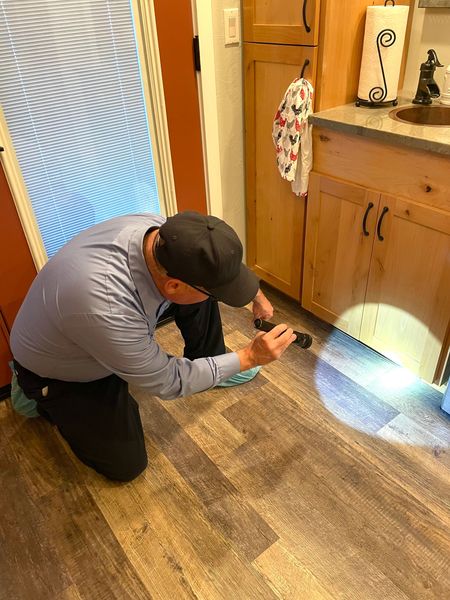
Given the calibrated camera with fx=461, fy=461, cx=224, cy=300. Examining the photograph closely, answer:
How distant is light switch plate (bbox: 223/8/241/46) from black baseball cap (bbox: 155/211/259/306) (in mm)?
1167

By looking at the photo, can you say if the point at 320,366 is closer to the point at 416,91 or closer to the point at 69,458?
the point at 69,458

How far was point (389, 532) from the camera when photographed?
133 cm

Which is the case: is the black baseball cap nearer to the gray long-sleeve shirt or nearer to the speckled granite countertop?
the gray long-sleeve shirt

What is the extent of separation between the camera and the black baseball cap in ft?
3.25

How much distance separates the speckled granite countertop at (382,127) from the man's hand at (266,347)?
687mm

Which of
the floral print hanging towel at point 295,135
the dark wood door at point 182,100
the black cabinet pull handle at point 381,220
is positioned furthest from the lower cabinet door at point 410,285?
the dark wood door at point 182,100

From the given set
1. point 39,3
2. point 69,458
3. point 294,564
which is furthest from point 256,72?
point 294,564

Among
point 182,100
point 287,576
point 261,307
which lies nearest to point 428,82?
point 182,100

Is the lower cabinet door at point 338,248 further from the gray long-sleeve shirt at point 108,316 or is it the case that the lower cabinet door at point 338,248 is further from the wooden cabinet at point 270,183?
the gray long-sleeve shirt at point 108,316

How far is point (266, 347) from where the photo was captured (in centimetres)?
125

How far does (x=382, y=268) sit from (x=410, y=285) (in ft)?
0.39

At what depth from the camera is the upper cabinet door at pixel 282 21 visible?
1.56 metres

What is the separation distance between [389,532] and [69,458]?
1.06 metres

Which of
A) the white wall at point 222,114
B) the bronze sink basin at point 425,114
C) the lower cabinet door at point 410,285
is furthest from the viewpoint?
the white wall at point 222,114
